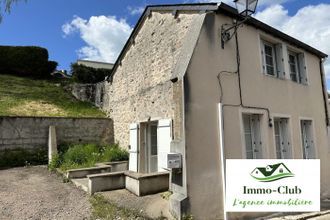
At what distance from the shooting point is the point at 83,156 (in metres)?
10.1

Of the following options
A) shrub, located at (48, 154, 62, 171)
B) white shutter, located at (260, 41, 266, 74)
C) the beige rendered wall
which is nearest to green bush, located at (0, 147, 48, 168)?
shrub, located at (48, 154, 62, 171)

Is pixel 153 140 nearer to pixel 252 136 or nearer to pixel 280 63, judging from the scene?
pixel 252 136

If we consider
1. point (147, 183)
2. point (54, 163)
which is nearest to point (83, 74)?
point (54, 163)

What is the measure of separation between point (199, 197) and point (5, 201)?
4.31m

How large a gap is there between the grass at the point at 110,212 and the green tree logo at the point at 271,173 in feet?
7.76

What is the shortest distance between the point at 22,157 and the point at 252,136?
7.91 meters

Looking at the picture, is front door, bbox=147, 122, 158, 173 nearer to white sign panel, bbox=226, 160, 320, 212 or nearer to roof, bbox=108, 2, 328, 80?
roof, bbox=108, 2, 328, 80

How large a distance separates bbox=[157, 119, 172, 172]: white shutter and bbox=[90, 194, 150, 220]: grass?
204cm

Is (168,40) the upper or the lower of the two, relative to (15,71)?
lower

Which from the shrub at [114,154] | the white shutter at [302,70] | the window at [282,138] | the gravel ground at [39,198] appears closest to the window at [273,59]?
the window at [282,138]

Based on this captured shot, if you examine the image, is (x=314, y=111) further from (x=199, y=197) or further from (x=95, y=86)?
(x=95, y=86)

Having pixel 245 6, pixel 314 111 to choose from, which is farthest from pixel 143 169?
pixel 314 111

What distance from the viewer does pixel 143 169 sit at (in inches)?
360

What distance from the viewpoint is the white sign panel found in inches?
220
